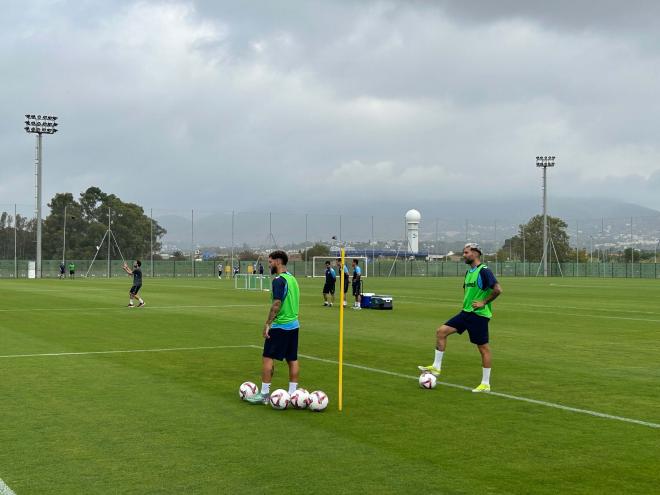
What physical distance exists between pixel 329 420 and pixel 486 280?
3.58m

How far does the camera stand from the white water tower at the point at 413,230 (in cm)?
11373

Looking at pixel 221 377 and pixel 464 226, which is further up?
pixel 464 226

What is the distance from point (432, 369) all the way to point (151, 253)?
8196cm

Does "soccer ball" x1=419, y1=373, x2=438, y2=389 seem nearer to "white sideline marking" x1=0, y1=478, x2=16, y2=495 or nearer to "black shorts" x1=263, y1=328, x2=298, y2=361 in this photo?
"black shorts" x1=263, y1=328, x2=298, y2=361

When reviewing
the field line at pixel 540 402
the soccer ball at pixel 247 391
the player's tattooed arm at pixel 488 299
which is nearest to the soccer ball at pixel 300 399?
the soccer ball at pixel 247 391

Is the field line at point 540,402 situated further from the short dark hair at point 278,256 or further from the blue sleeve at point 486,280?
the short dark hair at point 278,256

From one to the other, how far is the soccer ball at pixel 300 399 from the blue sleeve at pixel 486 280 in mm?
3283

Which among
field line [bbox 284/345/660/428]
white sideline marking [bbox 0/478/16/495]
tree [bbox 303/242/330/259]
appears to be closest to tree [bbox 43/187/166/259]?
tree [bbox 303/242/330/259]

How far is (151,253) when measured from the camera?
9238 cm

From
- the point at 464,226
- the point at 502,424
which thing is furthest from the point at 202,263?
the point at 502,424

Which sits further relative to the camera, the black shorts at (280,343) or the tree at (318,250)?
the tree at (318,250)

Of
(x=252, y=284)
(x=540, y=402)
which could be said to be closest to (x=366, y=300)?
(x=540, y=402)

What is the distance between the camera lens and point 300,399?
10883 millimetres

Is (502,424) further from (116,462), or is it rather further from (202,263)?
(202,263)
